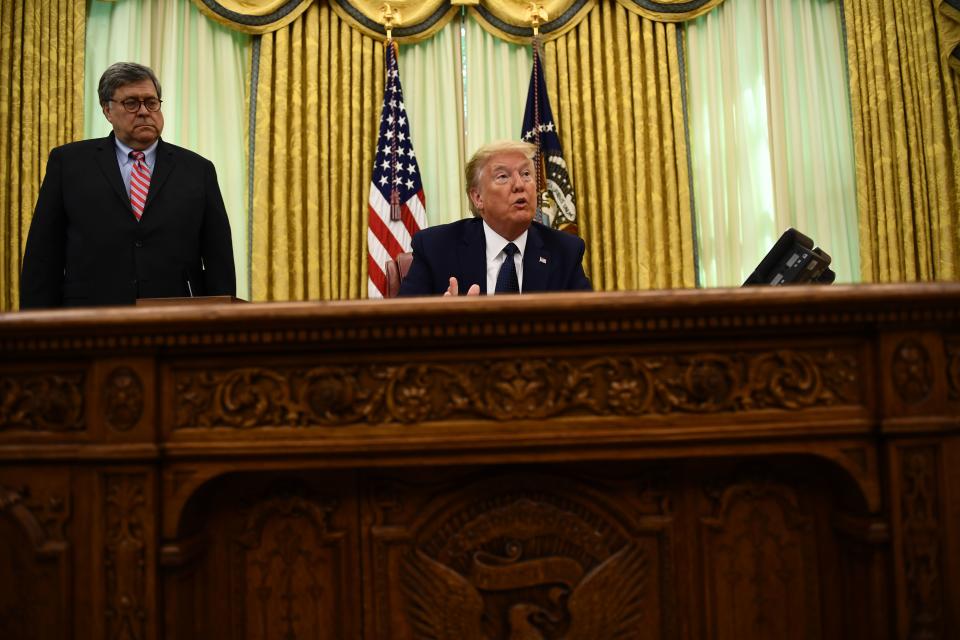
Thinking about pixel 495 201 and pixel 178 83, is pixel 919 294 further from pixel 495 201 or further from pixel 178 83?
pixel 178 83

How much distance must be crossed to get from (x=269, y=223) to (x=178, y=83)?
1.07 m

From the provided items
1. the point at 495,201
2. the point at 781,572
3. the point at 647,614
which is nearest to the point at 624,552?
the point at 647,614

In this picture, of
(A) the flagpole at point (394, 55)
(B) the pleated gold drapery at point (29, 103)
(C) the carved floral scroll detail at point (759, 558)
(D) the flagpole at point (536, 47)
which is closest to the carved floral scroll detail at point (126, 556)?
(C) the carved floral scroll detail at point (759, 558)

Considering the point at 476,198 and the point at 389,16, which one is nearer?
the point at 476,198

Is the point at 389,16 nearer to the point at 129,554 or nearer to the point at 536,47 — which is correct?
the point at 536,47

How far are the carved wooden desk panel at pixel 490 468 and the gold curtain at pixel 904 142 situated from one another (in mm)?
3631

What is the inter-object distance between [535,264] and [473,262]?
0.61ft

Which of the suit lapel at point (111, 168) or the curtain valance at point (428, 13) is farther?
the curtain valance at point (428, 13)

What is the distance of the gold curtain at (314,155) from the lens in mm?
4441

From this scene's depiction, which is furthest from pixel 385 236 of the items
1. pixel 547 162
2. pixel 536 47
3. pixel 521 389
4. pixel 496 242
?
pixel 521 389

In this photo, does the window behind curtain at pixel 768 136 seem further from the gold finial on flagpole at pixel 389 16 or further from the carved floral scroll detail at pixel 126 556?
the carved floral scroll detail at pixel 126 556

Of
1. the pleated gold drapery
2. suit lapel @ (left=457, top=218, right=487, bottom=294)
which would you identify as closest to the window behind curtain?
suit lapel @ (left=457, top=218, right=487, bottom=294)

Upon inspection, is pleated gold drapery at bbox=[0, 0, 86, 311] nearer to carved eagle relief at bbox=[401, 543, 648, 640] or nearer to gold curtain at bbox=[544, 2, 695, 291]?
gold curtain at bbox=[544, 2, 695, 291]

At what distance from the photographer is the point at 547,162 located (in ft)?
14.3
